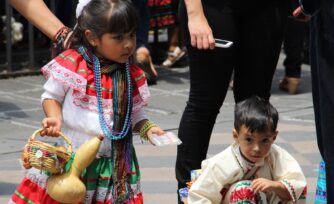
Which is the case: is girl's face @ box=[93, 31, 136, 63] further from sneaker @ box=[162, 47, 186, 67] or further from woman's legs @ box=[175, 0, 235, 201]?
sneaker @ box=[162, 47, 186, 67]

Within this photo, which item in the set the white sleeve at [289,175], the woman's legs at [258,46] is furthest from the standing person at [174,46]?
the white sleeve at [289,175]

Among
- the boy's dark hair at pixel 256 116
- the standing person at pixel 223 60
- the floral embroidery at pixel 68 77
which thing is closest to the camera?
the floral embroidery at pixel 68 77

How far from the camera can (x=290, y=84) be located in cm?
841

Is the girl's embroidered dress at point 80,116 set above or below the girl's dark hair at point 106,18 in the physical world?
below

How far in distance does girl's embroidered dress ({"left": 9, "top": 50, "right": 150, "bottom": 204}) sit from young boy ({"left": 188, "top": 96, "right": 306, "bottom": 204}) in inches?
13.7

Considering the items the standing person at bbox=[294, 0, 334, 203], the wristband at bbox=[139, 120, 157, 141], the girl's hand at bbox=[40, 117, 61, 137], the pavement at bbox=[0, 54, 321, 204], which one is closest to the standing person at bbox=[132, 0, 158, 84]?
the pavement at bbox=[0, 54, 321, 204]

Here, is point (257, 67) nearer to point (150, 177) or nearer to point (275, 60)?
point (275, 60)

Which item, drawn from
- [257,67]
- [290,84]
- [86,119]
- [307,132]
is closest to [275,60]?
[257,67]

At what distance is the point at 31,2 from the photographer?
3893 mm

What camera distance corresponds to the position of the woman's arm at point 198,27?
3.81m

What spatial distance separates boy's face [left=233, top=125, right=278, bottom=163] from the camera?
3754mm

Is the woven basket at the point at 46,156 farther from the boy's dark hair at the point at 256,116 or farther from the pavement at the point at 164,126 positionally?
the pavement at the point at 164,126

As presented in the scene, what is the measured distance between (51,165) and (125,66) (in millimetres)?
537

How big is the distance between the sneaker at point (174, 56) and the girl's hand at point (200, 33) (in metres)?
5.67
